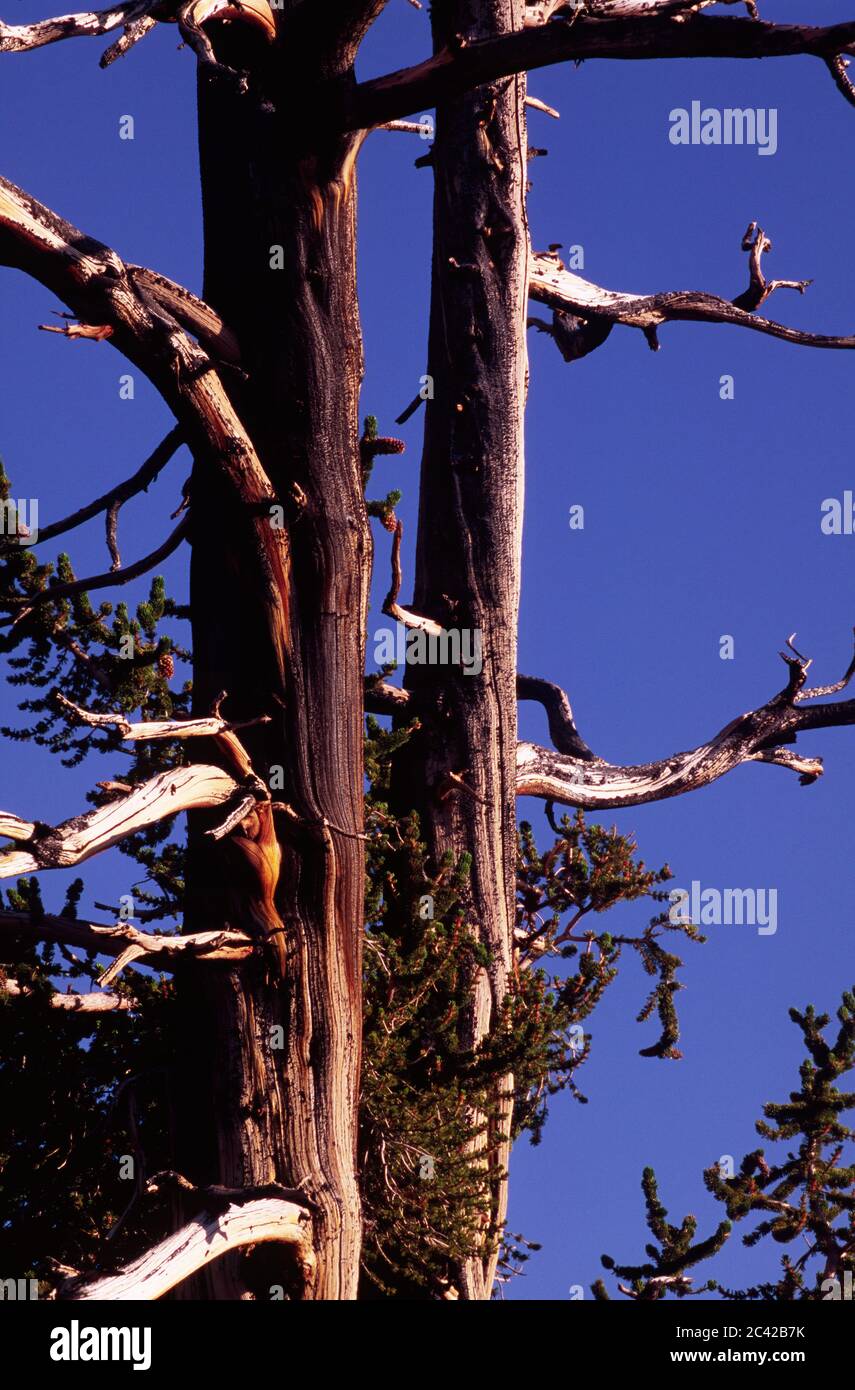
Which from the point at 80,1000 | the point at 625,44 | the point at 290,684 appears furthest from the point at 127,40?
the point at 80,1000

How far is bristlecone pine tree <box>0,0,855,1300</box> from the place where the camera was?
6219 mm

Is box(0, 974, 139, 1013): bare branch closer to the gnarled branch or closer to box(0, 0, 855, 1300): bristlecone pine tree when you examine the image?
box(0, 0, 855, 1300): bristlecone pine tree

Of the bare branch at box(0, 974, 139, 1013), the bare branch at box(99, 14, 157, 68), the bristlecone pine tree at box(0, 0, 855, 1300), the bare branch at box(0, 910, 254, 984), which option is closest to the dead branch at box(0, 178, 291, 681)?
the bristlecone pine tree at box(0, 0, 855, 1300)

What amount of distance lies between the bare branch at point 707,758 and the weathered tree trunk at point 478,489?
4.17 feet

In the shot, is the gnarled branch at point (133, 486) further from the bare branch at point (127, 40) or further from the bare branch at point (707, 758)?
the bare branch at point (707, 758)

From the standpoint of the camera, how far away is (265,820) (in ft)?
21.8

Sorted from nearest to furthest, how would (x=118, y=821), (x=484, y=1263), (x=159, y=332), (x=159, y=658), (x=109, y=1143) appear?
1. (x=118, y=821)
2. (x=159, y=332)
3. (x=109, y=1143)
4. (x=159, y=658)
5. (x=484, y=1263)

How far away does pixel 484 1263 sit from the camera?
8.72 m

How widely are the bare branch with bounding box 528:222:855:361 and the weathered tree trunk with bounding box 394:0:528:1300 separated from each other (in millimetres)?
1511

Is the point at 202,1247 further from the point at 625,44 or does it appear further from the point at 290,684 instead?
the point at 625,44

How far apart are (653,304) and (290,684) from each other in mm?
5671

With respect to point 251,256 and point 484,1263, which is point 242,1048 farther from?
point 251,256
